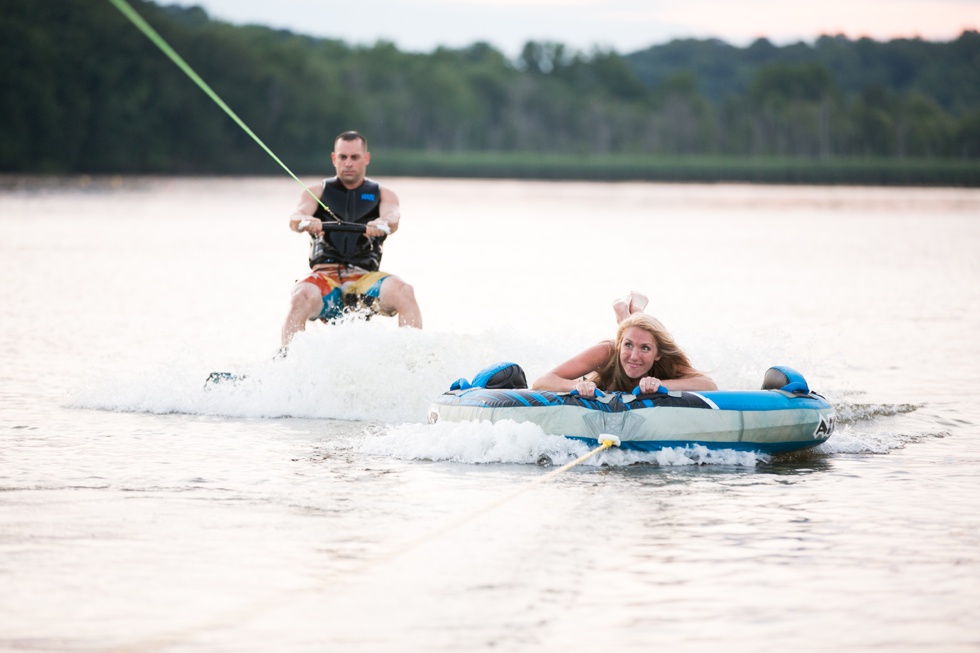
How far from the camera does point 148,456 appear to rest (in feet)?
27.7

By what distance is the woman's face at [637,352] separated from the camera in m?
8.59

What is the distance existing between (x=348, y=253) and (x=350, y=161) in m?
0.70

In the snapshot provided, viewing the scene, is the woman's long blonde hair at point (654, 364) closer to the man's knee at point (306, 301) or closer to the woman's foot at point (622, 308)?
the woman's foot at point (622, 308)

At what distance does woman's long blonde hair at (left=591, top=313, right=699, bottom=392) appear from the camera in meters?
8.63

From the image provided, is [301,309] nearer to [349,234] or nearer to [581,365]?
[349,234]

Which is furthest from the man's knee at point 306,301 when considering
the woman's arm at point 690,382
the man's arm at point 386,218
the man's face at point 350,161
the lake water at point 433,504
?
the woman's arm at point 690,382

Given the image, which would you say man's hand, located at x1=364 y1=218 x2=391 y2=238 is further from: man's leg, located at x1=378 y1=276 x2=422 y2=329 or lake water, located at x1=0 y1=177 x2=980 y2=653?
lake water, located at x1=0 y1=177 x2=980 y2=653

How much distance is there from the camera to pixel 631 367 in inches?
342

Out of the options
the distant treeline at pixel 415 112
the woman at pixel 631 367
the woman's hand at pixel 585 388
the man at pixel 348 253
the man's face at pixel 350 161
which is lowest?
the woman's hand at pixel 585 388

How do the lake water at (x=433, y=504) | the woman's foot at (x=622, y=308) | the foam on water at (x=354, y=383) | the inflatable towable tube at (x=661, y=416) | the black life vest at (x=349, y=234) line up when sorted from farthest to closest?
the black life vest at (x=349, y=234)
the foam on water at (x=354, y=383)
the woman's foot at (x=622, y=308)
the inflatable towable tube at (x=661, y=416)
the lake water at (x=433, y=504)

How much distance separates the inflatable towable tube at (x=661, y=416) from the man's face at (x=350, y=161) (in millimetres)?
3001

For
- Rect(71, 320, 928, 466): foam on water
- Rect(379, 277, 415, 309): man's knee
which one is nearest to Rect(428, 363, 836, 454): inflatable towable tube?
Rect(71, 320, 928, 466): foam on water

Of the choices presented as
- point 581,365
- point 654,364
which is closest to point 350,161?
point 581,365

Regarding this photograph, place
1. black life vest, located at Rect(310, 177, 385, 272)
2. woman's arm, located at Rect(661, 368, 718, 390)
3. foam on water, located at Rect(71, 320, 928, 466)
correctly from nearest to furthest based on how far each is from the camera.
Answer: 1. woman's arm, located at Rect(661, 368, 718, 390)
2. foam on water, located at Rect(71, 320, 928, 466)
3. black life vest, located at Rect(310, 177, 385, 272)
